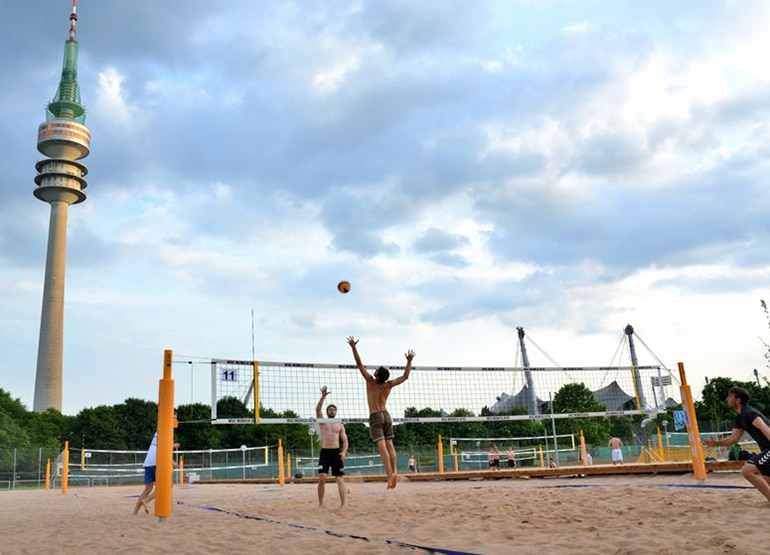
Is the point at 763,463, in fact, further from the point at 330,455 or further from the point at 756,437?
the point at 330,455

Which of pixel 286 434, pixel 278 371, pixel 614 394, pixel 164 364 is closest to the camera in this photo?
pixel 164 364

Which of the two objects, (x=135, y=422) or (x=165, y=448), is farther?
(x=135, y=422)

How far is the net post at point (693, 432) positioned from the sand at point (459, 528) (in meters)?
1.44

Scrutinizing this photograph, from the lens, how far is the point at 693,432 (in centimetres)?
955

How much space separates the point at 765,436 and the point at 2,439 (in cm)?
5088

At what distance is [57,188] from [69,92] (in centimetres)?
1374

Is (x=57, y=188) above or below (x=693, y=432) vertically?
above

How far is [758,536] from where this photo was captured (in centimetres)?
408

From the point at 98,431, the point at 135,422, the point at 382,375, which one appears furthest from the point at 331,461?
the point at 135,422

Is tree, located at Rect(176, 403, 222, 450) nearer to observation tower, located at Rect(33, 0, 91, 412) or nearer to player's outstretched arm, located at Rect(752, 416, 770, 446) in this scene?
observation tower, located at Rect(33, 0, 91, 412)

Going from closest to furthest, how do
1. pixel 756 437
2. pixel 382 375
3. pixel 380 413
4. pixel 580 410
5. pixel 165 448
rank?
pixel 756 437 < pixel 165 448 < pixel 382 375 < pixel 380 413 < pixel 580 410

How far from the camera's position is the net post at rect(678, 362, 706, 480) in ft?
30.6

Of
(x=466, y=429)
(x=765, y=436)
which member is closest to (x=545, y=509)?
(x=765, y=436)

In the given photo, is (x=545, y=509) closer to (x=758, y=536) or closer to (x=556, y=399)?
(x=758, y=536)
